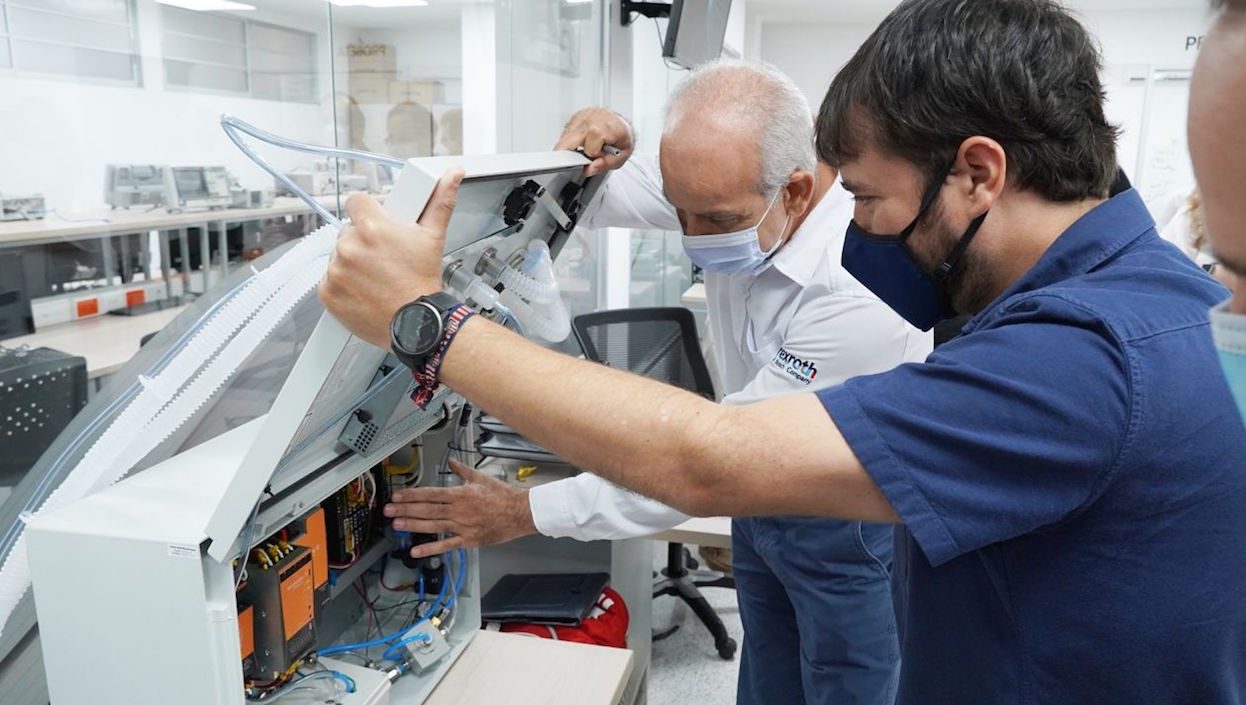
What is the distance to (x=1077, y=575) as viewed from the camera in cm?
71

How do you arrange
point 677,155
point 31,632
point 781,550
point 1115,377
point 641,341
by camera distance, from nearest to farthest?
point 1115,377 → point 31,632 → point 677,155 → point 781,550 → point 641,341

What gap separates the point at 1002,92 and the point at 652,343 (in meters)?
1.92

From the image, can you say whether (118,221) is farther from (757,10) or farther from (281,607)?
(757,10)

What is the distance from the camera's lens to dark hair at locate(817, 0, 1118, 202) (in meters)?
0.77

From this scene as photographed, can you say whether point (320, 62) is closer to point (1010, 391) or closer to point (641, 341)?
point (641, 341)

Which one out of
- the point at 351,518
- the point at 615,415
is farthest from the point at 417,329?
the point at 351,518

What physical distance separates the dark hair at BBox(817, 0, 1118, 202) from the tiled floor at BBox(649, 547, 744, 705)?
74.7 inches

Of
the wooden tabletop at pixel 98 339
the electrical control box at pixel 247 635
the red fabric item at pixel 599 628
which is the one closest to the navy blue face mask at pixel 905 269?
the electrical control box at pixel 247 635

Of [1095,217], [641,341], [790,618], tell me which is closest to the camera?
[1095,217]

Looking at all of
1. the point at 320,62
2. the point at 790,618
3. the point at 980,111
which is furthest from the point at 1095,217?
the point at 320,62

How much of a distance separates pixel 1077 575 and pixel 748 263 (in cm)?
83

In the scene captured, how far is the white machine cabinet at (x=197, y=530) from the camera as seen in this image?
745 mm

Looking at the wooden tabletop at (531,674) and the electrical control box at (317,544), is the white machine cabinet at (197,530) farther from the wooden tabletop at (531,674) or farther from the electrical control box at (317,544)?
the wooden tabletop at (531,674)

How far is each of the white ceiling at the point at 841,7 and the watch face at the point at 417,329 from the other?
21.2ft
